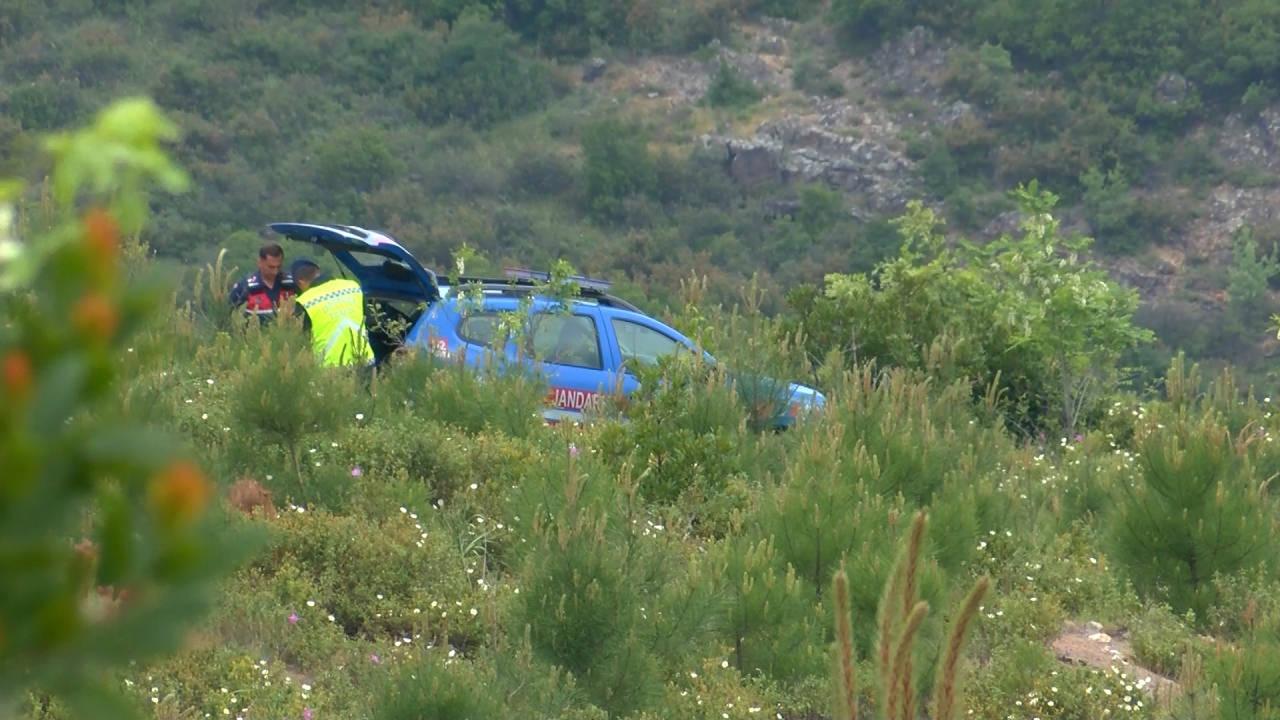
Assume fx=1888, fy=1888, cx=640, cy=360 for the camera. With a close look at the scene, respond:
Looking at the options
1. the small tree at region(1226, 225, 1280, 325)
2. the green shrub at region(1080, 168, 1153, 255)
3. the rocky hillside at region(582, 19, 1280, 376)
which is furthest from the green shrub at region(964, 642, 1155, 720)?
the green shrub at region(1080, 168, 1153, 255)

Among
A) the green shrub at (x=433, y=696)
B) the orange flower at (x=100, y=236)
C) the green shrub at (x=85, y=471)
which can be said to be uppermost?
the orange flower at (x=100, y=236)

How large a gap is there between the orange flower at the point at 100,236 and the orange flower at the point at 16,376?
2.4 inches

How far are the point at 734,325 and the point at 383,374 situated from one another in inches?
85.1

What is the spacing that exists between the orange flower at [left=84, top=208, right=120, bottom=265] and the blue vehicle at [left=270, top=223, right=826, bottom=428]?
9.70 meters

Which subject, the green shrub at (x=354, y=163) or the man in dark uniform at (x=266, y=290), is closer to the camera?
the man in dark uniform at (x=266, y=290)

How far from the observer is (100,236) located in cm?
90

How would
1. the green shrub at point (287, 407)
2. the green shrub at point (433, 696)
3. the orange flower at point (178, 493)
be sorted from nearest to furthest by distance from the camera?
1. the orange flower at point (178, 493)
2. the green shrub at point (433, 696)
3. the green shrub at point (287, 407)

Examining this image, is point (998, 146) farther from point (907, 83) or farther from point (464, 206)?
point (464, 206)

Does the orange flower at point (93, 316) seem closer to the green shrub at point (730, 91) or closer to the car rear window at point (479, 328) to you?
the car rear window at point (479, 328)

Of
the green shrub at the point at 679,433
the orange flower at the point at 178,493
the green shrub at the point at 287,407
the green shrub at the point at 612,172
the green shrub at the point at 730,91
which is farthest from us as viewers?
the green shrub at the point at 730,91

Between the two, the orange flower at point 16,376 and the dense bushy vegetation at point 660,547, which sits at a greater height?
the orange flower at point 16,376

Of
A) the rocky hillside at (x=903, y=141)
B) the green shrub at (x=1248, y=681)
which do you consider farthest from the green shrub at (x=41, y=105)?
the green shrub at (x=1248, y=681)

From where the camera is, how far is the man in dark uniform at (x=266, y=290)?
11.0 m

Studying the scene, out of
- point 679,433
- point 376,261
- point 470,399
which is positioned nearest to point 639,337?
point 376,261
